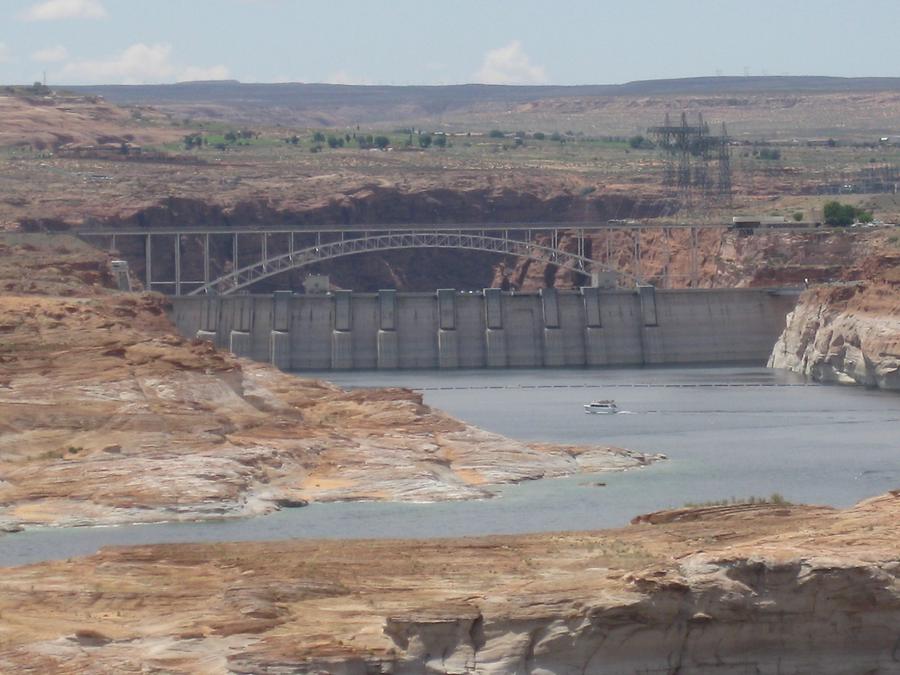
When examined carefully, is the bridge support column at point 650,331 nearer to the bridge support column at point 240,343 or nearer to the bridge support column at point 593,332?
the bridge support column at point 593,332

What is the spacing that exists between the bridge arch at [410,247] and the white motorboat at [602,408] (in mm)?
39928

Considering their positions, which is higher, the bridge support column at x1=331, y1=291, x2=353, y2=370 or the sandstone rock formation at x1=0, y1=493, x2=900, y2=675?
the sandstone rock formation at x1=0, y1=493, x2=900, y2=675

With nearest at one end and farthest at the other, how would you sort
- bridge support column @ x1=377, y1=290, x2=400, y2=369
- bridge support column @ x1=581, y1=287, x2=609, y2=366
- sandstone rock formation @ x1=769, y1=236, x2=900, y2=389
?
sandstone rock formation @ x1=769, y1=236, x2=900, y2=389
bridge support column @ x1=377, y1=290, x2=400, y2=369
bridge support column @ x1=581, y1=287, x2=609, y2=366

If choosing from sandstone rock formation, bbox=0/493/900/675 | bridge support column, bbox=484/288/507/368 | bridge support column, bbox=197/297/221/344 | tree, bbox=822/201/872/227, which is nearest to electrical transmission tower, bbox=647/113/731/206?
tree, bbox=822/201/872/227

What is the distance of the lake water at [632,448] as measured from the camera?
52125 mm

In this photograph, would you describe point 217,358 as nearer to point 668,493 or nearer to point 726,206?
point 668,493

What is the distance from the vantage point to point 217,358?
234 ft

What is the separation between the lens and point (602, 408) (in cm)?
9088

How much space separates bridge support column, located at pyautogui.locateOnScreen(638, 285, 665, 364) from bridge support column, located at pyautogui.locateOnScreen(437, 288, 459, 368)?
30.3 feet

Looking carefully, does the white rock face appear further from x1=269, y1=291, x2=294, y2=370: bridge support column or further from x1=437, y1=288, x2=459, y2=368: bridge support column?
x1=269, y1=291, x2=294, y2=370: bridge support column

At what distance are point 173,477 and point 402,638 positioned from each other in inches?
1034

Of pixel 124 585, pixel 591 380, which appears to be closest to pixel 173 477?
pixel 124 585

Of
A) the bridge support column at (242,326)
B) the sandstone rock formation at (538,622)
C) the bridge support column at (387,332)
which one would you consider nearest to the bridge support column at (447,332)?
the bridge support column at (387,332)

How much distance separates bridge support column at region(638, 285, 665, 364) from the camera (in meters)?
123
